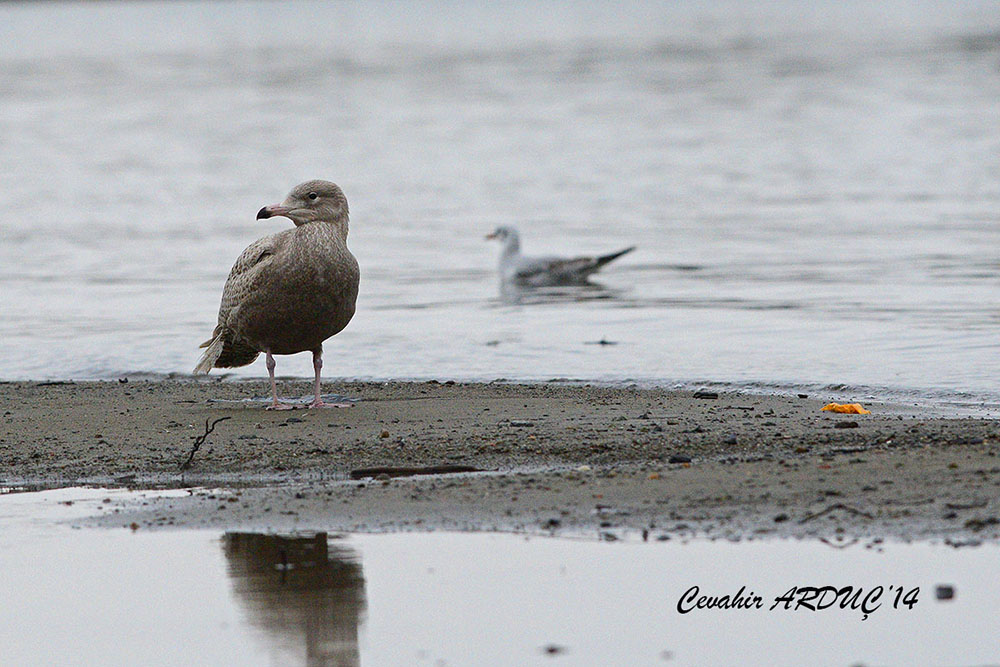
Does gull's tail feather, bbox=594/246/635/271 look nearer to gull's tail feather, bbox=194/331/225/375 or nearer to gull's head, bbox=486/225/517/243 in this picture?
gull's head, bbox=486/225/517/243

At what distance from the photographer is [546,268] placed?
1848 cm

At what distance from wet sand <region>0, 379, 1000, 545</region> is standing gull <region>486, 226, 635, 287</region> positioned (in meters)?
7.23

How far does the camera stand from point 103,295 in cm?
1689

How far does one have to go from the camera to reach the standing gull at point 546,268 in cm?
1831

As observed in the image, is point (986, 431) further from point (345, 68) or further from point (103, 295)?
point (345, 68)

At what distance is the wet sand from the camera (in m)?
6.89

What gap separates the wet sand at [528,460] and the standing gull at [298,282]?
0.46 meters

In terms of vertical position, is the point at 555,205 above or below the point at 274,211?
below

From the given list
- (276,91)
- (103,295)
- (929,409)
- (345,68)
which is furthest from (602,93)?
(929,409)

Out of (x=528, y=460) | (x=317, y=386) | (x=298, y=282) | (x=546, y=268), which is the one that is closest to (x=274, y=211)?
(x=298, y=282)

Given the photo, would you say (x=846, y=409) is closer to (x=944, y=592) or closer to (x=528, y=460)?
(x=528, y=460)

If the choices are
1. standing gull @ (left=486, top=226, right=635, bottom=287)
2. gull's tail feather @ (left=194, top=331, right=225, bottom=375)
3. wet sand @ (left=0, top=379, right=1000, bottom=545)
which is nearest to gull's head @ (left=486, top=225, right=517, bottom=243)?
standing gull @ (left=486, top=226, right=635, bottom=287)

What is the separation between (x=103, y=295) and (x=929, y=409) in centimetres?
950

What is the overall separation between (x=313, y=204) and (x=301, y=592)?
4.34 meters
